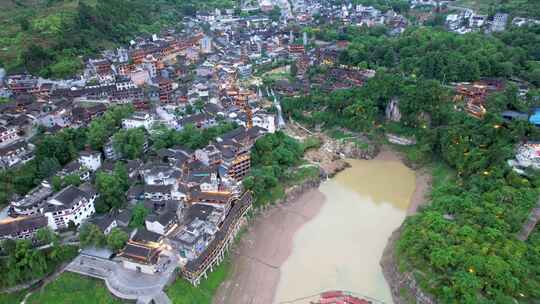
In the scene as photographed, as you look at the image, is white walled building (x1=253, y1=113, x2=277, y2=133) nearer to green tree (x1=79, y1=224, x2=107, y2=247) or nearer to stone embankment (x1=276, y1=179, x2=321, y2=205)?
stone embankment (x1=276, y1=179, x2=321, y2=205)

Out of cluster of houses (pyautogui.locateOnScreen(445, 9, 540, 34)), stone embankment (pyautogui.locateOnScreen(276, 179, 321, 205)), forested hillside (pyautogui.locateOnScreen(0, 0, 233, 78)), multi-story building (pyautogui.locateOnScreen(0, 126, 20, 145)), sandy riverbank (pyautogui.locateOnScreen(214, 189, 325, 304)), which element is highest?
forested hillside (pyautogui.locateOnScreen(0, 0, 233, 78))

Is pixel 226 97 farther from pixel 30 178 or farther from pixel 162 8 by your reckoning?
pixel 162 8

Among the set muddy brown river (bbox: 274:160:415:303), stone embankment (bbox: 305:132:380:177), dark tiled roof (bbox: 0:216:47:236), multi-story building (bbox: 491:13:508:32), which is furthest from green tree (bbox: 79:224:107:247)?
multi-story building (bbox: 491:13:508:32)

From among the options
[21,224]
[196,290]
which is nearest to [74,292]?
[21,224]

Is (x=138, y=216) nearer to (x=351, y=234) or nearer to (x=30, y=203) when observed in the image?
(x=30, y=203)

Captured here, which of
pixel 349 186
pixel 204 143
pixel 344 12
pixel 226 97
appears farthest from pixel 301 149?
pixel 344 12

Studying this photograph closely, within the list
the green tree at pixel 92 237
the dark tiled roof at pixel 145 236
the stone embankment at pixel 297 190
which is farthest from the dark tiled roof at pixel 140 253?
the stone embankment at pixel 297 190
